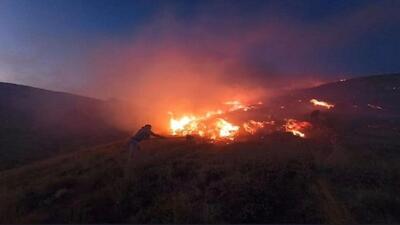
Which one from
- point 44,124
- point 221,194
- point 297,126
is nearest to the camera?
point 221,194

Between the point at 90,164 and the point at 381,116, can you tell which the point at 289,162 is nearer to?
the point at 90,164

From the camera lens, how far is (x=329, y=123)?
37.8m

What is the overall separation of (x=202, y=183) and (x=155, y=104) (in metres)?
55.6

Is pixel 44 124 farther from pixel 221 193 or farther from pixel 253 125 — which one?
pixel 221 193

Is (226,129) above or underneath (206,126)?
underneath

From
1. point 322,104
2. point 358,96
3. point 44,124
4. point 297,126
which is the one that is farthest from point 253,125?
point 44,124

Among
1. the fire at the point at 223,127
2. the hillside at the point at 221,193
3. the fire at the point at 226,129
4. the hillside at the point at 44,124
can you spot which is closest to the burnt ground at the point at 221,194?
the hillside at the point at 221,193

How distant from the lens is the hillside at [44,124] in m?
45.2

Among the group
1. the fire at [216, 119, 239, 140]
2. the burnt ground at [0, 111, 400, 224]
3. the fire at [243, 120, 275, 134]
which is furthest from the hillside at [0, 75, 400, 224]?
the fire at [243, 120, 275, 134]

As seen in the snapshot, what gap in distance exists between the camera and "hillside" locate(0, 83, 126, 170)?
45.2 meters

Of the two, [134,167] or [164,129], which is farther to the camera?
[164,129]

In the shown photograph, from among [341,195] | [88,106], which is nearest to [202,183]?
[341,195]

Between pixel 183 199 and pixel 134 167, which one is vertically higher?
pixel 134 167

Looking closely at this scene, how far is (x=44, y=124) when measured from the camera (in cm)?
6028
